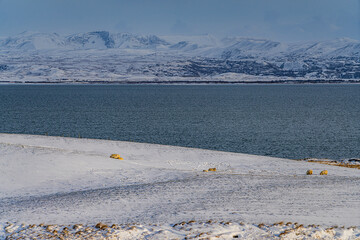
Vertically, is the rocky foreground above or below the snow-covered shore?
above

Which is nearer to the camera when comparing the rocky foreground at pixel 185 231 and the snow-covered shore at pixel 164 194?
the rocky foreground at pixel 185 231

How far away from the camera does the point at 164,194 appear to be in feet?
66.8

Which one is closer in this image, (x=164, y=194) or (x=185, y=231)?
(x=185, y=231)

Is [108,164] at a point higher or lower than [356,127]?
higher

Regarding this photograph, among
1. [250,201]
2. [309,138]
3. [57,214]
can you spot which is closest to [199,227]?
[250,201]

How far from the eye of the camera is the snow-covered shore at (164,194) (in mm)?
16750

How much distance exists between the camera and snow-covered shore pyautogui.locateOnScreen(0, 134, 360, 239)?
1675 centimetres

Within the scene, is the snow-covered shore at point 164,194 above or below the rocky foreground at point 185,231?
below

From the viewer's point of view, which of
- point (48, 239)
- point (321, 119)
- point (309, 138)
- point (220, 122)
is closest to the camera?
point (48, 239)

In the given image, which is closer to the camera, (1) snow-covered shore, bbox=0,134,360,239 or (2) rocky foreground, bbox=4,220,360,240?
(2) rocky foreground, bbox=4,220,360,240

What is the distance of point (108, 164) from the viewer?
2648 centimetres

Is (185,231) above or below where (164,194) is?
above

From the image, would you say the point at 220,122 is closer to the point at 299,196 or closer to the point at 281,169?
the point at 281,169

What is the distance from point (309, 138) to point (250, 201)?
38.3 m
